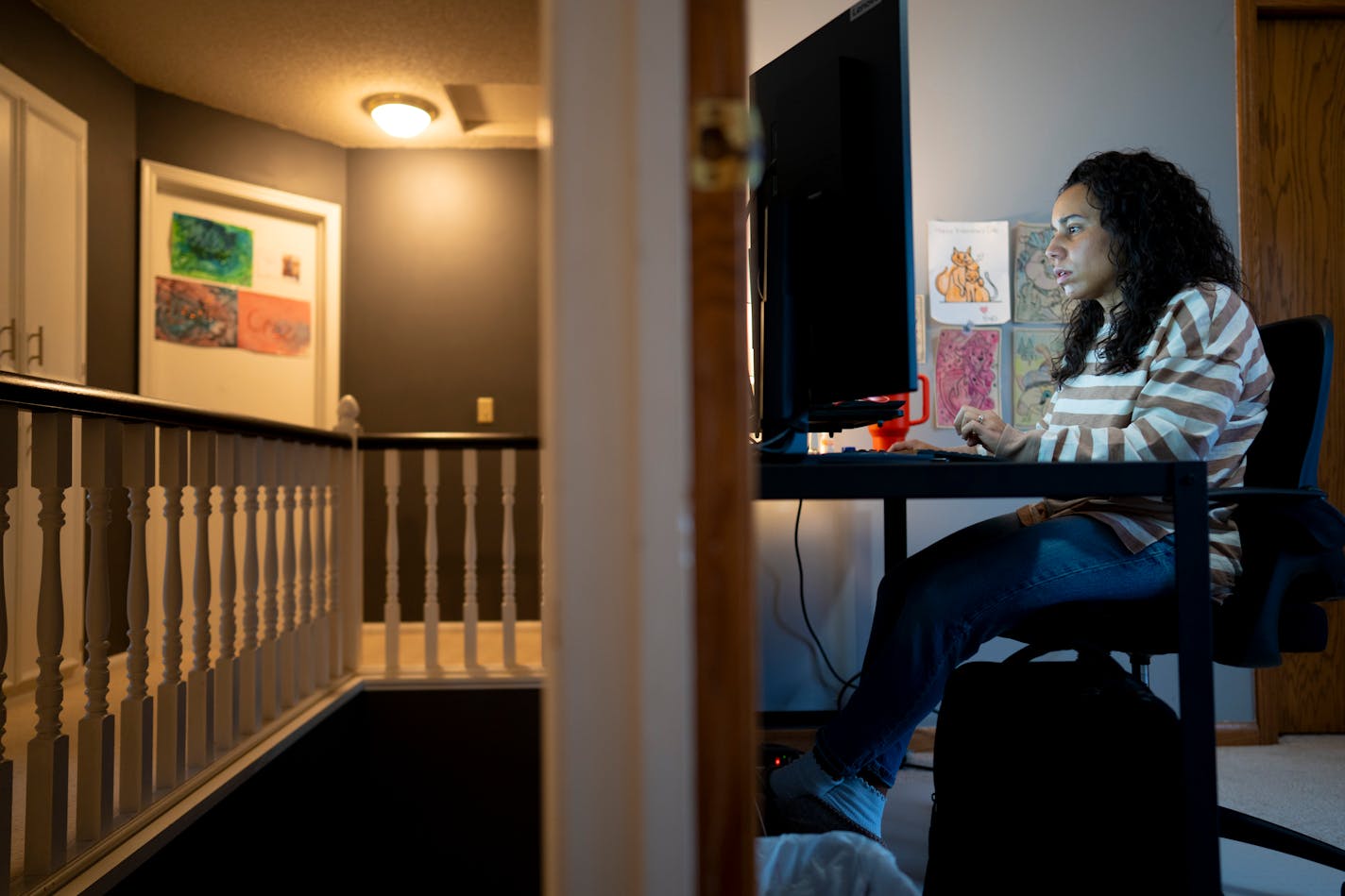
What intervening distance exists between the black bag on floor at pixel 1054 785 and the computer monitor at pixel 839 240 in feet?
1.45

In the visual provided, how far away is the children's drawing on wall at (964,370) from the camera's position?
2385 millimetres

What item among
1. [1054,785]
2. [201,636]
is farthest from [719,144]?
[201,636]

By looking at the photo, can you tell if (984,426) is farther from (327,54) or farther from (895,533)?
(327,54)

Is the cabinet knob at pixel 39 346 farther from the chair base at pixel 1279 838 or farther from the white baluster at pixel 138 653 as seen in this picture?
the chair base at pixel 1279 838

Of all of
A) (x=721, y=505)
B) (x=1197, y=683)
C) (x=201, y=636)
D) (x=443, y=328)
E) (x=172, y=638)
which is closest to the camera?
(x=721, y=505)

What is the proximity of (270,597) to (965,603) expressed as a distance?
2.04 m

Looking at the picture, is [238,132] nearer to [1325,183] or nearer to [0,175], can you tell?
[0,175]

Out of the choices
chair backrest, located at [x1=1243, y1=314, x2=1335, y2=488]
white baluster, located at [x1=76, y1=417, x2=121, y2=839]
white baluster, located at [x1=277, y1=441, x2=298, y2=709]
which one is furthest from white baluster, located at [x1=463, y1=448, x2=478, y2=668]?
chair backrest, located at [x1=1243, y1=314, x2=1335, y2=488]

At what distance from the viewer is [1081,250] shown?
4.82 feet

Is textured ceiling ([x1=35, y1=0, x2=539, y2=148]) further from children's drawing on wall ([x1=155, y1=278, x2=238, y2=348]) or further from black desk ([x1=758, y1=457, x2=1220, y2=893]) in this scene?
black desk ([x1=758, y1=457, x2=1220, y2=893])

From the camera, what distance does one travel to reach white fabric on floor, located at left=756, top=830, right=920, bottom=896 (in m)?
0.95

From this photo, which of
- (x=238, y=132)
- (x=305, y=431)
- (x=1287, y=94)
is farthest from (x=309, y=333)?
(x=1287, y=94)

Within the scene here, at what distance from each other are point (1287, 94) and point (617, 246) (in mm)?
2875

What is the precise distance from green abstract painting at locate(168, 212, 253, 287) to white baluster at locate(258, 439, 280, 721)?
5.51ft
